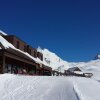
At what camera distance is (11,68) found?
3750 cm

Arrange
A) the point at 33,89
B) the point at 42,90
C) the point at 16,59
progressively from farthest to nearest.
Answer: the point at 16,59 < the point at 33,89 < the point at 42,90

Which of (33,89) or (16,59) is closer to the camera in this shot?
(33,89)

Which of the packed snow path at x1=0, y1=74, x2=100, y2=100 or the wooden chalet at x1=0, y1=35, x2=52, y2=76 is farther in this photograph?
the wooden chalet at x1=0, y1=35, x2=52, y2=76

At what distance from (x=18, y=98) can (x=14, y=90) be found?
2.07 m

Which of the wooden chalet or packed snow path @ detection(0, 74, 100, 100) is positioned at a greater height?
the wooden chalet

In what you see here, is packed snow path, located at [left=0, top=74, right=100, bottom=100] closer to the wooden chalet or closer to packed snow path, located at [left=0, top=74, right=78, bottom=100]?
packed snow path, located at [left=0, top=74, right=78, bottom=100]

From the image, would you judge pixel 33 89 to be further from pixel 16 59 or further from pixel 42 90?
pixel 16 59

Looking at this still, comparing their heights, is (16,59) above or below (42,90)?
above

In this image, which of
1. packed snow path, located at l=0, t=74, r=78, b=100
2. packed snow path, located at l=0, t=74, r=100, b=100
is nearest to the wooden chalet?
packed snow path, located at l=0, t=74, r=78, b=100

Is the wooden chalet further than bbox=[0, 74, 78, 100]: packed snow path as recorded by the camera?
Yes

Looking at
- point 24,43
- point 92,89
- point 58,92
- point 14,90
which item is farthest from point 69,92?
point 24,43

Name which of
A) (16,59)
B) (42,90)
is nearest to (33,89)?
(42,90)

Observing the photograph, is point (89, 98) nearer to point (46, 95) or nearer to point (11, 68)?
point (46, 95)

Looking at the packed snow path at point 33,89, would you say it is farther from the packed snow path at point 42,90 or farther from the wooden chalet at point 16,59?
the wooden chalet at point 16,59
